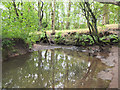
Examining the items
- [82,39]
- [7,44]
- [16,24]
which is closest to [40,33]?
[82,39]

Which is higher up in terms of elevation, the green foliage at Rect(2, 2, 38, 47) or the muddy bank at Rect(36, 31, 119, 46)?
the green foliage at Rect(2, 2, 38, 47)

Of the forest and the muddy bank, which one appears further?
the muddy bank

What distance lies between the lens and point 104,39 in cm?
1024

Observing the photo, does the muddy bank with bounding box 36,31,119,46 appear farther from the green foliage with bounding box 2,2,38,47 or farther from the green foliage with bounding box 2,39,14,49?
the green foliage with bounding box 2,39,14,49

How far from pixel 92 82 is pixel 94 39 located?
732 cm

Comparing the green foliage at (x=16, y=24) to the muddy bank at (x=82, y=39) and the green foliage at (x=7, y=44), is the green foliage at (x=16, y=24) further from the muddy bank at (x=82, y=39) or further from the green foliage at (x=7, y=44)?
the muddy bank at (x=82, y=39)

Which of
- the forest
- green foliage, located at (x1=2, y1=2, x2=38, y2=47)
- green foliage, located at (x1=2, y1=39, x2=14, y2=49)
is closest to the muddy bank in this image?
the forest

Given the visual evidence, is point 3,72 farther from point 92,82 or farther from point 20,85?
point 92,82

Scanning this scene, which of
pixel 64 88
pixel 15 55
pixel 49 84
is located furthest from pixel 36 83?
pixel 15 55

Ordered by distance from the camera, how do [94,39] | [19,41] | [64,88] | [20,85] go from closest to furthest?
[64,88]
[20,85]
[19,41]
[94,39]

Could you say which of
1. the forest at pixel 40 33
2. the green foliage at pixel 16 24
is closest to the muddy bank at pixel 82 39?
the forest at pixel 40 33

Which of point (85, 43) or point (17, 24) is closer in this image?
point (17, 24)

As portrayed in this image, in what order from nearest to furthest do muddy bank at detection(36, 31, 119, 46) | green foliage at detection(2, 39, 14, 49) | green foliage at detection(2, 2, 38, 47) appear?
green foliage at detection(2, 39, 14, 49) → green foliage at detection(2, 2, 38, 47) → muddy bank at detection(36, 31, 119, 46)

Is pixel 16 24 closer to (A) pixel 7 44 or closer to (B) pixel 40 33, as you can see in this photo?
(A) pixel 7 44
